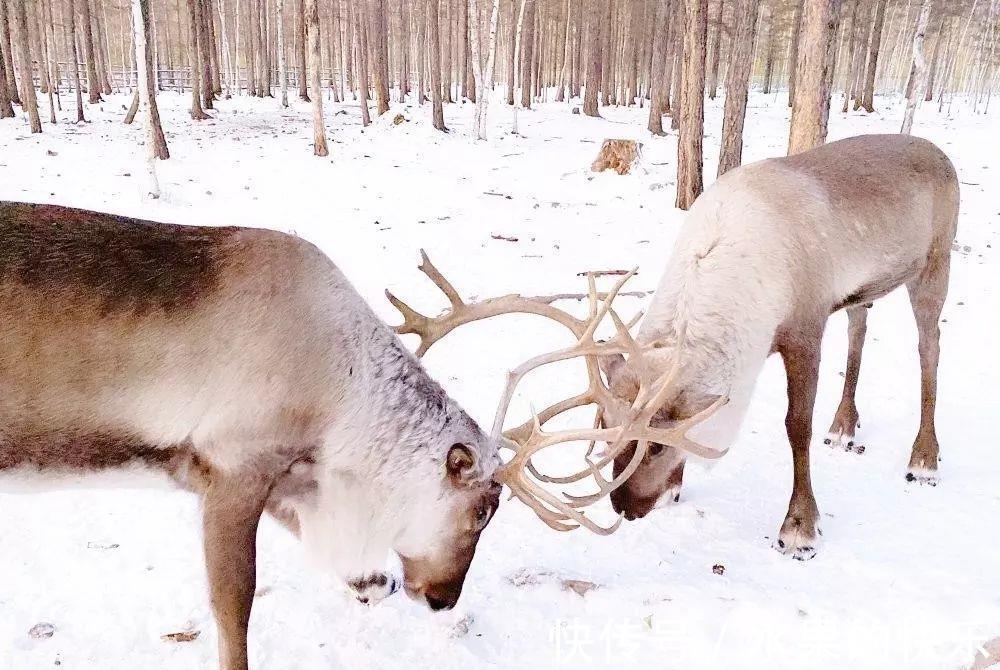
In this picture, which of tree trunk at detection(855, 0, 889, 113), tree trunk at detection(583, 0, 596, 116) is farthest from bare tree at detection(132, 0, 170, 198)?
tree trunk at detection(855, 0, 889, 113)

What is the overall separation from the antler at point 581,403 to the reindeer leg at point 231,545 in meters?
0.84

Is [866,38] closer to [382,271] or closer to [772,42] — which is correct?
[772,42]

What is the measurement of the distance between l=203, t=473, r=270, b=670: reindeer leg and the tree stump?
11608 mm

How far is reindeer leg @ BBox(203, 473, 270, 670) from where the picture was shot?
6.84 feet

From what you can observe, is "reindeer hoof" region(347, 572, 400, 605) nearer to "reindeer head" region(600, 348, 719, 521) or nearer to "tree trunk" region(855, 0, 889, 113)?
"reindeer head" region(600, 348, 719, 521)

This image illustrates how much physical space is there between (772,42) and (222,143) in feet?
100

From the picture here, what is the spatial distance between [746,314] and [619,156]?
Answer: 1026 centimetres

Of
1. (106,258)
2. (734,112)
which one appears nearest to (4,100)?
(734,112)

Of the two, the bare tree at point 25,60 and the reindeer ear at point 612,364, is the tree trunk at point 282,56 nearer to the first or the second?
the bare tree at point 25,60

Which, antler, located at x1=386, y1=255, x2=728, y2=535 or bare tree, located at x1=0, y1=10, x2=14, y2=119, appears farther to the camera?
bare tree, located at x1=0, y1=10, x2=14, y2=119

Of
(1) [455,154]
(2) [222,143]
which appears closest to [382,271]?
(1) [455,154]

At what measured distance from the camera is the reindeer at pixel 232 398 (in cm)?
195

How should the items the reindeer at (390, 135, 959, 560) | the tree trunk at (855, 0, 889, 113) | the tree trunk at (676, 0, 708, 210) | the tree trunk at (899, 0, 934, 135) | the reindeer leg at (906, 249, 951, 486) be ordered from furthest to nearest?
the tree trunk at (855, 0, 889, 113), the tree trunk at (899, 0, 934, 135), the tree trunk at (676, 0, 708, 210), the reindeer leg at (906, 249, 951, 486), the reindeer at (390, 135, 959, 560)

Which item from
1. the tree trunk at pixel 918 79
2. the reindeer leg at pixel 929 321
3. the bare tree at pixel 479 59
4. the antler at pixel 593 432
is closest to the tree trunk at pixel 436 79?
the bare tree at pixel 479 59
